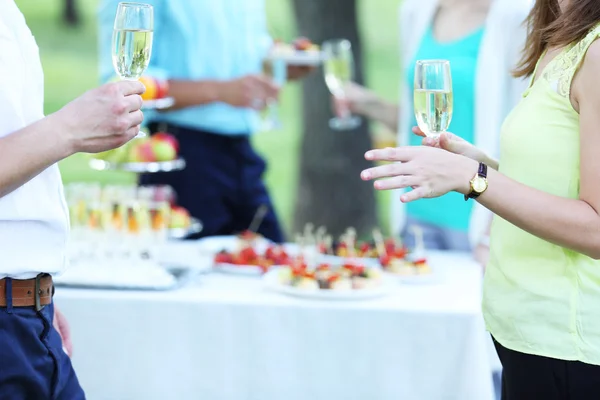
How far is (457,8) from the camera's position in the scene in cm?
355

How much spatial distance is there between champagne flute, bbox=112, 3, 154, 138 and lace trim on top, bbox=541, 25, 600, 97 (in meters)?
0.81

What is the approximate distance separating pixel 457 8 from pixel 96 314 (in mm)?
1900

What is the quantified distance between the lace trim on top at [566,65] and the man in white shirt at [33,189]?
0.82 metres

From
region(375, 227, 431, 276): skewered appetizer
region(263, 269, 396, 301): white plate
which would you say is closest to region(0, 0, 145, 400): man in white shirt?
region(263, 269, 396, 301): white plate

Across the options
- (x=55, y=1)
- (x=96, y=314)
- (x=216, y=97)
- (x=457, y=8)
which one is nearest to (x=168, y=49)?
(x=216, y=97)

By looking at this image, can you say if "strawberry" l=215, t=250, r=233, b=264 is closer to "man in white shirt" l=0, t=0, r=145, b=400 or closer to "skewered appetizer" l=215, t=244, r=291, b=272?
"skewered appetizer" l=215, t=244, r=291, b=272

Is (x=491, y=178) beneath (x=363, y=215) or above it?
above

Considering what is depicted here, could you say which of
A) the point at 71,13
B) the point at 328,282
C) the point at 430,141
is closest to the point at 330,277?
the point at 328,282

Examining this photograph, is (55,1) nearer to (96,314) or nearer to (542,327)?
(96,314)

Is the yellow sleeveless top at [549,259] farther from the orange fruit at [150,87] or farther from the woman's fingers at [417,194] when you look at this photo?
the orange fruit at [150,87]

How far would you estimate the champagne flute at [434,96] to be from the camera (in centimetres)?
179

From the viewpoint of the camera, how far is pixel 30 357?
1.68 metres

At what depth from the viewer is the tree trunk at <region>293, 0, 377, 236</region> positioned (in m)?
6.97

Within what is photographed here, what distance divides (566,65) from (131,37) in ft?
2.82
